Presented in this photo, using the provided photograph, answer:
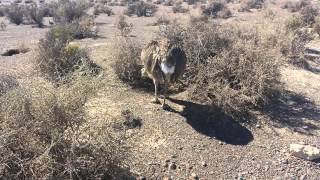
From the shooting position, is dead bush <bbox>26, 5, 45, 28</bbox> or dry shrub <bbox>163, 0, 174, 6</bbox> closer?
dead bush <bbox>26, 5, 45, 28</bbox>

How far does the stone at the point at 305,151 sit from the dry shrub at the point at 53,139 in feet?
10.1

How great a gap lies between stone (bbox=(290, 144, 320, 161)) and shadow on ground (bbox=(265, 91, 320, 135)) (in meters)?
0.77

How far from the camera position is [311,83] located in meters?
10.2

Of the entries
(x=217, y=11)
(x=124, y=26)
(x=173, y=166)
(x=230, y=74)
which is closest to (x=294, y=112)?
(x=230, y=74)

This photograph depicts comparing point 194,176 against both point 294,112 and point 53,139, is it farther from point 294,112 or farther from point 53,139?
point 294,112

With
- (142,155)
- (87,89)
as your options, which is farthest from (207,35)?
(87,89)

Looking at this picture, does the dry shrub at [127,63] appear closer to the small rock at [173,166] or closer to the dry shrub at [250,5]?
the small rock at [173,166]

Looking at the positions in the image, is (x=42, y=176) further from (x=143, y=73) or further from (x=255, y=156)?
(x=143, y=73)

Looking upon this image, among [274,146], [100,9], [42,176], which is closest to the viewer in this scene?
[42,176]

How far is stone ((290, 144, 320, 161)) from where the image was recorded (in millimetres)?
6914

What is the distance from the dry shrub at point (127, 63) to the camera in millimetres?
9203

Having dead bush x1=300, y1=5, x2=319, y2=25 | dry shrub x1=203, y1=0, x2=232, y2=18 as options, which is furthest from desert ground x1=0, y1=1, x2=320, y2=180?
dry shrub x1=203, y1=0, x2=232, y2=18

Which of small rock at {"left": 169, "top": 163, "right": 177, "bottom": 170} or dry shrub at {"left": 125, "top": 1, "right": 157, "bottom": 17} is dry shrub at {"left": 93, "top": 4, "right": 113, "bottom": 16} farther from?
small rock at {"left": 169, "top": 163, "right": 177, "bottom": 170}

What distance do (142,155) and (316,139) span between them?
3.12 m
